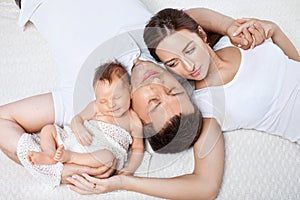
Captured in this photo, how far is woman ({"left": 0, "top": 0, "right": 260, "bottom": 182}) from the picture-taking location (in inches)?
44.0

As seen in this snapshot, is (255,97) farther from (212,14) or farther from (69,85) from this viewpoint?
(69,85)

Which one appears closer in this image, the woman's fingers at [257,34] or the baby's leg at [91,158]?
the baby's leg at [91,158]

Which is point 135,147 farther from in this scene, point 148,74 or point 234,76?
point 234,76

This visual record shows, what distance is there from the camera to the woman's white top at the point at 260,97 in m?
1.13

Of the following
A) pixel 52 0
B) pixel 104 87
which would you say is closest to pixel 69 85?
pixel 104 87

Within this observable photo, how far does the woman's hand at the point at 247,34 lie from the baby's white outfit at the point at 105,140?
0.36 m

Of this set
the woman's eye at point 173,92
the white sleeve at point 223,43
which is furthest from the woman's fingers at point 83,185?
the white sleeve at point 223,43

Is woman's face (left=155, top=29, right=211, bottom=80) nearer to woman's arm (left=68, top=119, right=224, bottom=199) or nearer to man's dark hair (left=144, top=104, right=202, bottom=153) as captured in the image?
man's dark hair (left=144, top=104, right=202, bottom=153)

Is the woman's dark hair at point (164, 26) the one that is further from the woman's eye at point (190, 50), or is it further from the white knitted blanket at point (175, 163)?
the white knitted blanket at point (175, 163)

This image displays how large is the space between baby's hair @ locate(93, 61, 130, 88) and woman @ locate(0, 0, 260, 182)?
0.10 m

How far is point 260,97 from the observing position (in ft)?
3.71

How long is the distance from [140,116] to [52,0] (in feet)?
1.60

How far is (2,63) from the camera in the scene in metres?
1.34

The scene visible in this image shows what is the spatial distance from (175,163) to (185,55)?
0.24 meters
